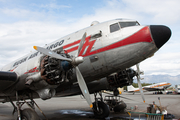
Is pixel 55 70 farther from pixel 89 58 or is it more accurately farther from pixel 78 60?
pixel 89 58

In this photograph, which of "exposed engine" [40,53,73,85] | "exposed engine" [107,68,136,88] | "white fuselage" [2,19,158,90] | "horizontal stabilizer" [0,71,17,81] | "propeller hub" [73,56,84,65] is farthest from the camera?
"exposed engine" [107,68,136,88]

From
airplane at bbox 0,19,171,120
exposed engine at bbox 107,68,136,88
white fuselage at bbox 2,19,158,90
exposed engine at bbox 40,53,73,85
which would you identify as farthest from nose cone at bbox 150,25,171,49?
exposed engine at bbox 107,68,136,88

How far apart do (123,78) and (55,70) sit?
17.9ft

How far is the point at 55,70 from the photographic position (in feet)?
20.4

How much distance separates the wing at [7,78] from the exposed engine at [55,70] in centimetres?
163

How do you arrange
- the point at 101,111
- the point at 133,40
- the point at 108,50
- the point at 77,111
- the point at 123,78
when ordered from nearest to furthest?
the point at 133,40 → the point at 108,50 → the point at 101,111 → the point at 123,78 → the point at 77,111

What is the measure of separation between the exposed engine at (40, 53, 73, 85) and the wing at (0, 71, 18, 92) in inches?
64.1

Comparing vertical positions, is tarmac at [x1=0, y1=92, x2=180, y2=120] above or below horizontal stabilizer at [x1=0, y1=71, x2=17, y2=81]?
below

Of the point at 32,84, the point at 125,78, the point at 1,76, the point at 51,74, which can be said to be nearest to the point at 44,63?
the point at 51,74

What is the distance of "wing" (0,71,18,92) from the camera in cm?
682

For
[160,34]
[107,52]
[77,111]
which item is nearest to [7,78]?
[107,52]

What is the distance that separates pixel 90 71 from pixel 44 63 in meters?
2.04

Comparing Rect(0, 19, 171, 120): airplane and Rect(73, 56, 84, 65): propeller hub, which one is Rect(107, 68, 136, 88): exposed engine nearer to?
Rect(0, 19, 171, 120): airplane

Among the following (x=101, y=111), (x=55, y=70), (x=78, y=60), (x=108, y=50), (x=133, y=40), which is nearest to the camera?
(x=78, y=60)
